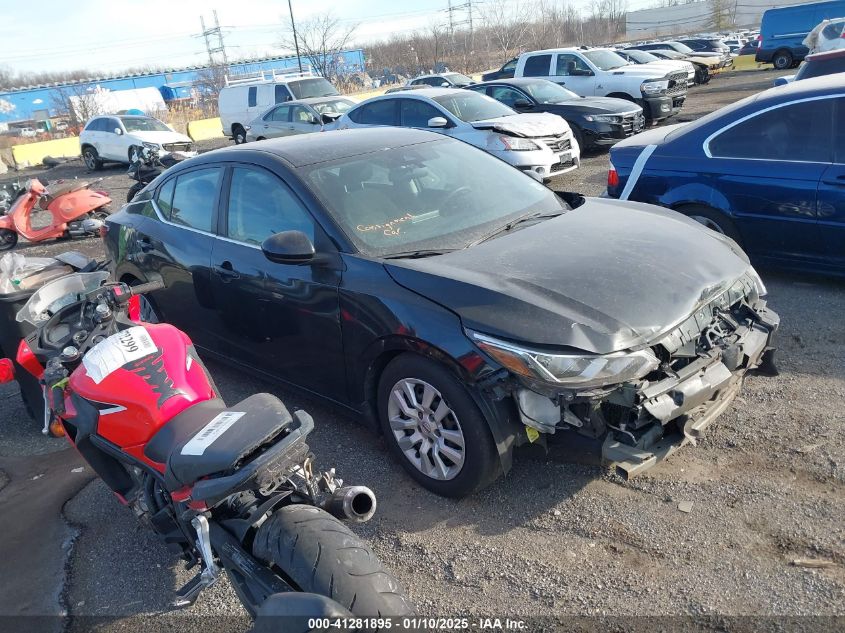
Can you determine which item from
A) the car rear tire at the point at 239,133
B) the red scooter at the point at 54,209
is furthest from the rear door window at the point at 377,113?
the car rear tire at the point at 239,133

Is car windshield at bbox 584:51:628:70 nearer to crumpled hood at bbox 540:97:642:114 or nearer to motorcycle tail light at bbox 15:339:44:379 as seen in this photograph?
crumpled hood at bbox 540:97:642:114

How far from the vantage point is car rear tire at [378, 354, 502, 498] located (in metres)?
3.03

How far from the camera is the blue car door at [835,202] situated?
4.89 m

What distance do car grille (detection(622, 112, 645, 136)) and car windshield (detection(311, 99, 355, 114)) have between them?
682cm

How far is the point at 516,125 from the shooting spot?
1064 cm

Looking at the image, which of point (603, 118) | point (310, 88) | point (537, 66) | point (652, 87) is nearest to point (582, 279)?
point (603, 118)

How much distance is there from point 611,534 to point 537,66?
16712 mm

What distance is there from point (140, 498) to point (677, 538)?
233 cm

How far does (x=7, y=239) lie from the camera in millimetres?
11320

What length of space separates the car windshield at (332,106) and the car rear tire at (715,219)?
12.0 m

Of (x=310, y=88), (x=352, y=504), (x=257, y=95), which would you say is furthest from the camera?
(x=257, y=95)

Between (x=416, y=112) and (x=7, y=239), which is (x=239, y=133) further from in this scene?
(x=416, y=112)

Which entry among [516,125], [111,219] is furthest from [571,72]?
[111,219]

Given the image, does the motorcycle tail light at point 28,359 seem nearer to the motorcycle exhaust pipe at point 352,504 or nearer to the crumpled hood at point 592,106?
the motorcycle exhaust pipe at point 352,504
